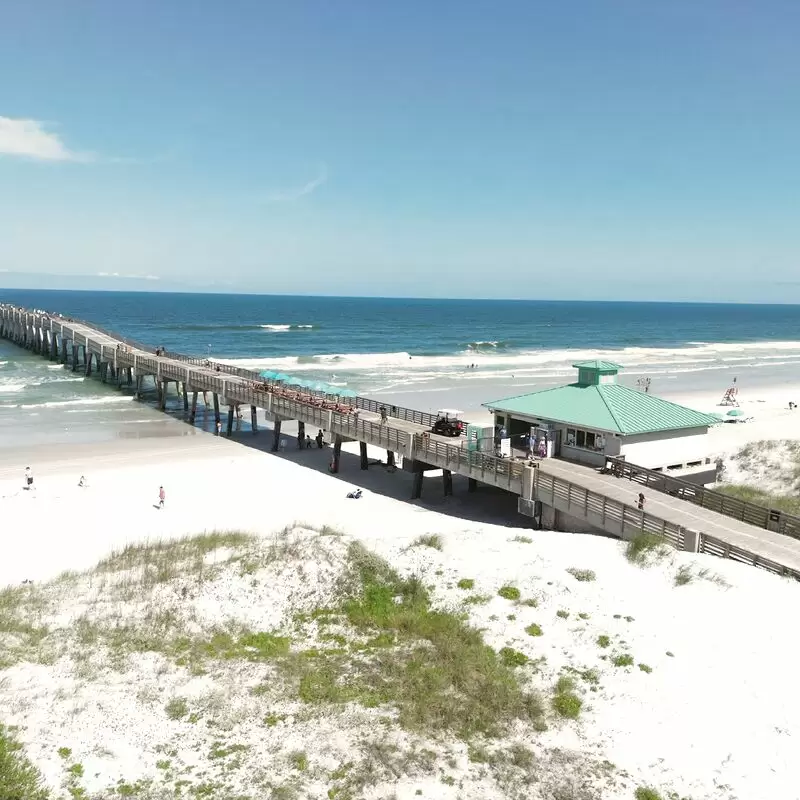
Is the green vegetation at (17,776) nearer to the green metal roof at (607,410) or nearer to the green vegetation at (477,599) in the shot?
the green vegetation at (477,599)

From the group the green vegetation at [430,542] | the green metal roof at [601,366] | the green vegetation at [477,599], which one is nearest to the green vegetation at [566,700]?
the green vegetation at [477,599]

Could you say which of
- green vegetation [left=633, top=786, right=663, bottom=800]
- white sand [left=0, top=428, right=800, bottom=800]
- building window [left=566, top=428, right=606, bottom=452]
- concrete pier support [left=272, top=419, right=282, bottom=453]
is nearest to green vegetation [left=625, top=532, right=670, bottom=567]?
white sand [left=0, top=428, right=800, bottom=800]

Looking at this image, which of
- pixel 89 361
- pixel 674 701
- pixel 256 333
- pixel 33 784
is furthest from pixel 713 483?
pixel 256 333

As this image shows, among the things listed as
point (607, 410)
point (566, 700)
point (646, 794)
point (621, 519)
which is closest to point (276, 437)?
point (607, 410)

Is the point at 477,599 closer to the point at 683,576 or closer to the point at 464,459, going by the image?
the point at 683,576

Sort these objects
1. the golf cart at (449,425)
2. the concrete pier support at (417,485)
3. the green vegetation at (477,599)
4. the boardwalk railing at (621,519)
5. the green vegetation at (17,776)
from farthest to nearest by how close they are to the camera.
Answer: the golf cart at (449,425) → the concrete pier support at (417,485) → the boardwalk railing at (621,519) → the green vegetation at (477,599) → the green vegetation at (17,776)

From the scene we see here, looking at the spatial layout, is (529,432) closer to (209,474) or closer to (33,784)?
(209,474)
